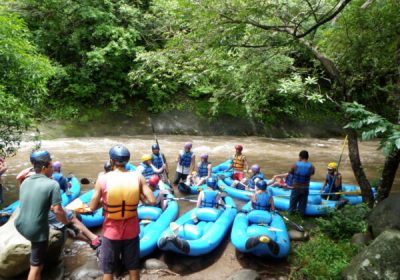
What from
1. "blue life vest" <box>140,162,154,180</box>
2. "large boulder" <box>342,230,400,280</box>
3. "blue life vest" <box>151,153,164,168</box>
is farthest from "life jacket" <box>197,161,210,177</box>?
"large boulder" <box>342,230,400,280</box>

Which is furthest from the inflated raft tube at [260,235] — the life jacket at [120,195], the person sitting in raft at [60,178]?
the person sitting in raft at [60,178]

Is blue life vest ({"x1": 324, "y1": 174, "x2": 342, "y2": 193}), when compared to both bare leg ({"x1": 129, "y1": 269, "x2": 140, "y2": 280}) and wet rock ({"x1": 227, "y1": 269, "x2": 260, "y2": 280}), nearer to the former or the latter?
wet rock ({"x1": 227, "y1": 269, "x2": 260, "y2": 280})

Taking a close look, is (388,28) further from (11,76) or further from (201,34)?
(11,76)

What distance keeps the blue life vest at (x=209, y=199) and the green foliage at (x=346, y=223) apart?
1724 millimetres

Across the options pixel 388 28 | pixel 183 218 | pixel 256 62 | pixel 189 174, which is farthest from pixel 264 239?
pixel 189 174

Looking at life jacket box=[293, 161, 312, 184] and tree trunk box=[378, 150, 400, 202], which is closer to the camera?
tree trunk box=[378, 150, 400, 202]

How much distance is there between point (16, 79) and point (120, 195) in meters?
3.70

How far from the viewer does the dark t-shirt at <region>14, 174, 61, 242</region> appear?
3271mm

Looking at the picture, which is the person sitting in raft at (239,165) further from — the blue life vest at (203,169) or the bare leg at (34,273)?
the bare leg at (34,273)

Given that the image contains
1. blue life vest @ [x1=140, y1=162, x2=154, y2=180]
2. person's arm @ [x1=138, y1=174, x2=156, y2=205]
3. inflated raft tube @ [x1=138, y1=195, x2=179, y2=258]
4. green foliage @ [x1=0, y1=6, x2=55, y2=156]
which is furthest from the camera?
blue life vest @ [x1=140, y1=162, x2=154, y2=180]

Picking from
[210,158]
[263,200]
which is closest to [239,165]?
[263,200]

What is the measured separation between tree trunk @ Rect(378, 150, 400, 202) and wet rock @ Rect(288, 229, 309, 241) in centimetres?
127

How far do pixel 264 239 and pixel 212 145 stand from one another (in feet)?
32.1

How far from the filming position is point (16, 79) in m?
5.76
